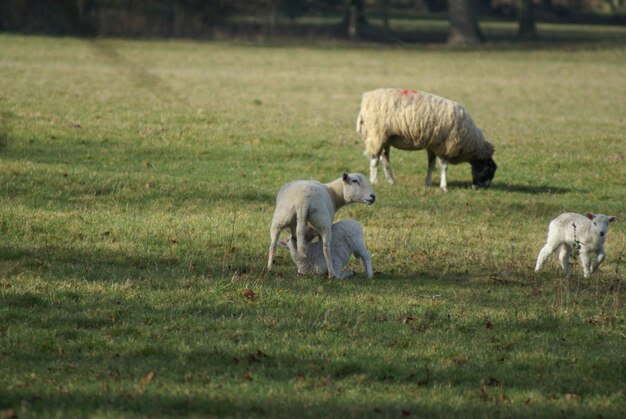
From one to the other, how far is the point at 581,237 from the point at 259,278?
9.86 ft

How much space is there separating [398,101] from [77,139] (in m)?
5.26

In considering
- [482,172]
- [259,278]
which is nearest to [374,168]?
[482,172]

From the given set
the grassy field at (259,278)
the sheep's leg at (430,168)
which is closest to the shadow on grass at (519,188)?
the grassy field at (259,278)

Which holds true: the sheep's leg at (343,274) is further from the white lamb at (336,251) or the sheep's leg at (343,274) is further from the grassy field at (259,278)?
the grassy field at (259,278)

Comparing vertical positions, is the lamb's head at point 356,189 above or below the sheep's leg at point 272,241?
above

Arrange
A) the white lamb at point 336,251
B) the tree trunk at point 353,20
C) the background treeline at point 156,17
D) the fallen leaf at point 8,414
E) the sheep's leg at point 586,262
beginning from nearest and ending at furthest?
the background treeline at point 156,17
the fallen leaf at point 8,414
the tree trunk at point 353,20
the white lamb at point 336,251
the sheep's leg at point 586,262

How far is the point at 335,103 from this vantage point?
2691cm

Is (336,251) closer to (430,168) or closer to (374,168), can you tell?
(374,168)

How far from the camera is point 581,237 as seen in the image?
9.88m

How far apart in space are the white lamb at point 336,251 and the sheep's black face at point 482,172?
6.36 metres

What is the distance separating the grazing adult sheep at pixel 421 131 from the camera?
15.5 meters

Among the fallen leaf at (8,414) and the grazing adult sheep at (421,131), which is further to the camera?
the grazing adult sheep at (421,131)

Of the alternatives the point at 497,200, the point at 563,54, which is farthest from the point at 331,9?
the point at 563,54

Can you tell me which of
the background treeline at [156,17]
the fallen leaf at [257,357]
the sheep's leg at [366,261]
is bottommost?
the sheep's leg at [366,261]
